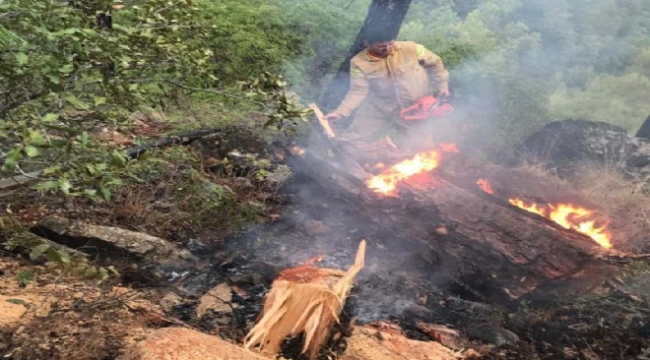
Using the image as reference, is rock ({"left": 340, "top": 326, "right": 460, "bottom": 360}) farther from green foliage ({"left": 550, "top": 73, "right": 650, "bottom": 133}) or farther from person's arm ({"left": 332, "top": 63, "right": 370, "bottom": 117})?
green foliage ({"left": 550, "top": 73, "right": 650, "bottom": 133})

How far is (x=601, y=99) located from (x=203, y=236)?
12541mm

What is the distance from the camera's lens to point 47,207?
436 cm

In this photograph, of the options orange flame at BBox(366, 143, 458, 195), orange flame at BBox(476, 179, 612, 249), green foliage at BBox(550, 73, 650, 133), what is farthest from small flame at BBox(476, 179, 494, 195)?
green foliage at BBox(550, 73, 650, 133)

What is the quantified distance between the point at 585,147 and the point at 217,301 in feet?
23.1

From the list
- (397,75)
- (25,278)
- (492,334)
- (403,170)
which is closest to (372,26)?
(397,75)

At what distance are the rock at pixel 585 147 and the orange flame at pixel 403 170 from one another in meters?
1.98

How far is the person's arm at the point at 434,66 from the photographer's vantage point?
7.60 meters

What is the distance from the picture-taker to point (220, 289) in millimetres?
4062

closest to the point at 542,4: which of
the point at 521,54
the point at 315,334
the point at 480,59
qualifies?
the point at 521,54

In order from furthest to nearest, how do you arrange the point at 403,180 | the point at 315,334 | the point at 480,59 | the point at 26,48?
the point at 480,59 < the point at 403,180 < the point at 315,334 < the point at 26,48

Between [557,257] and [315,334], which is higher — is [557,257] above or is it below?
below

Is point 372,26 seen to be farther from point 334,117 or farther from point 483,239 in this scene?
point 483,239

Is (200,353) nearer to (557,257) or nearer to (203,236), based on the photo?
(203,236)

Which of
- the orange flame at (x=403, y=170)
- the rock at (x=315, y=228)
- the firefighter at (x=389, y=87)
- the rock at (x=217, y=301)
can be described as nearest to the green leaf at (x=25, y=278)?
the rock at (x=217, y=301)
